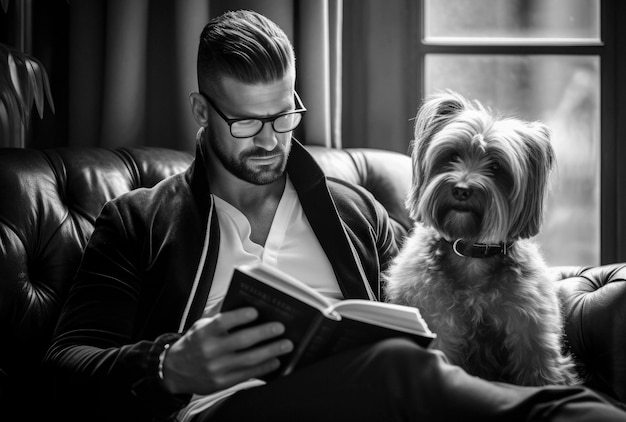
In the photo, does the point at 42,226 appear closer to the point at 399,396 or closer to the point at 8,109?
the point at 8,109

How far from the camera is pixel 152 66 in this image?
2.66m

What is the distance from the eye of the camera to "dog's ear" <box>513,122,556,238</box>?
1.77 meters

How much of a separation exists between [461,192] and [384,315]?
1.88 feet

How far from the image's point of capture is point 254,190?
188 centimetres

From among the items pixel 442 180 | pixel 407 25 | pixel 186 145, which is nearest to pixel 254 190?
pixel 442 180

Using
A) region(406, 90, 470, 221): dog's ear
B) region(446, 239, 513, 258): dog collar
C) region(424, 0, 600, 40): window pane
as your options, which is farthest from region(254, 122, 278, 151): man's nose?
region(424, 0, 600, 40): window pane

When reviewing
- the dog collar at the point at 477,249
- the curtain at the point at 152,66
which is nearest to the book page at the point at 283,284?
the dog collar at the point at 477,249

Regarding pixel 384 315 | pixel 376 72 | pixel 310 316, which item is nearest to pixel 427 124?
pixel 384 315

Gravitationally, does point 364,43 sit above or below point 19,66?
above

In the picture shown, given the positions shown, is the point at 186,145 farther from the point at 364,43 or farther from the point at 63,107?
the point at 364,43

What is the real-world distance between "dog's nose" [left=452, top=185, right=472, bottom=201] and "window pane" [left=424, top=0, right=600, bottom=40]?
1.46m

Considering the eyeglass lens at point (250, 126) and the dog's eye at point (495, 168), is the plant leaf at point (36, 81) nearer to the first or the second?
the eyeglass lens at point (250, 126)

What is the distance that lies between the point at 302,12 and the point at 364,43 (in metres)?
0.36

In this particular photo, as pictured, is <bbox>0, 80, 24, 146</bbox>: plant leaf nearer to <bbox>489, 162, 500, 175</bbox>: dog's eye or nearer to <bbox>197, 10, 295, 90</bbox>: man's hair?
<bbox>197, 10, 295, 90</bbox>: man's hair
